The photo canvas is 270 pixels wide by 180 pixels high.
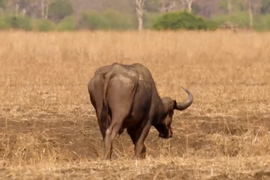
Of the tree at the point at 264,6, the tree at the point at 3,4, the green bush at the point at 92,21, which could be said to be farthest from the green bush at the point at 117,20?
the tree at the point at 264,6

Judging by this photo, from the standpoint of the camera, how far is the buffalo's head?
9634 millimetres

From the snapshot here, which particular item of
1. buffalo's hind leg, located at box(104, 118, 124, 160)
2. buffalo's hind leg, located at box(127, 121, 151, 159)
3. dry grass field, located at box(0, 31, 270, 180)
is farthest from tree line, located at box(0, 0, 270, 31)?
buffalo's hind leg, located at box(104, 118, 124, 160)

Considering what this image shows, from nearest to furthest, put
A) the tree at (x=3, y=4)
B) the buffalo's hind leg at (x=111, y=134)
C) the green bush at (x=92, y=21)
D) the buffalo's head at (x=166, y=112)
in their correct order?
the buffalo's hind leg at (x=111, y=134)
the buffalo's head at (x=166, y=112)
the green bush at (x=92, y=21)
the tree at (x=3, y=4)

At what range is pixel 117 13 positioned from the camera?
6606 centimetres

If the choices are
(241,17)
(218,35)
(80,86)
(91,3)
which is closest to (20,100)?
(80,86)

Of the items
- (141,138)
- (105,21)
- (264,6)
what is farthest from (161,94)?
(264,6)

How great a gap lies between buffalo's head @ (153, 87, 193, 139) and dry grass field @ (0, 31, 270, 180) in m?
0.19

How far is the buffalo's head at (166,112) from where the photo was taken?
9634 millimetres

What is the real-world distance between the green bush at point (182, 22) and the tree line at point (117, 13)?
10.5 meters

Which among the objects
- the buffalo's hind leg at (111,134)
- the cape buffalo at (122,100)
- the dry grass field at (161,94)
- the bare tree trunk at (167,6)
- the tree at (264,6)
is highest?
the cape buffalo at (122,100)

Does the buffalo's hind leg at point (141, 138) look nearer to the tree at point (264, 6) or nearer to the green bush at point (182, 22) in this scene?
→ the green bush at point (182, 22)

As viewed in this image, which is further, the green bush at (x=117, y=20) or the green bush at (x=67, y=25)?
the green bush at (x=117, y=20)

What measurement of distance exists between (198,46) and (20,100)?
32.4 feet

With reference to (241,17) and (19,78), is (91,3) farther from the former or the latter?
(19,78)
